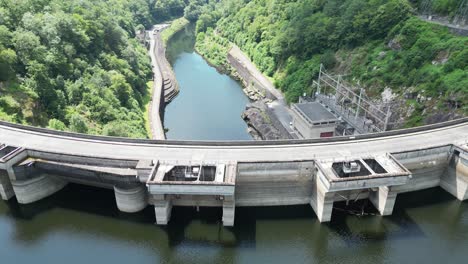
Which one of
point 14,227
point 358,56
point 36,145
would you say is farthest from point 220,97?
point 14,227

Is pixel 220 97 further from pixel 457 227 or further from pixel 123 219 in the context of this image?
pixel 457 227

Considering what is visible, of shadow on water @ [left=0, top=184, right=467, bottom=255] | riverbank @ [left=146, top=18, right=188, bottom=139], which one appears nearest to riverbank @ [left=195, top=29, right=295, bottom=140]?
riverbank @ [left=146, top=18, right=188, bottom=139]

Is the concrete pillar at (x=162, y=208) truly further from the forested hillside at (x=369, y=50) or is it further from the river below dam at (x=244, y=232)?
the forested hillside at (x=369, y=50)

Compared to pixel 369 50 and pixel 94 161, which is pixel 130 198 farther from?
pixel 369 50

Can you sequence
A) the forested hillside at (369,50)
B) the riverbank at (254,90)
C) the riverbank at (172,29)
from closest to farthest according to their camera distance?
the forested hillside at (369,50) < the riverbank at (254,90) < the riverbank at (172,29)

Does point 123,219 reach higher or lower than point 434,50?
lower

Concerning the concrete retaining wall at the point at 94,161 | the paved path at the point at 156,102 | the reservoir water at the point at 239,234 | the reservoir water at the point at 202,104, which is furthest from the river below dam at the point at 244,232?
the reservoir water at the point at 202,104
